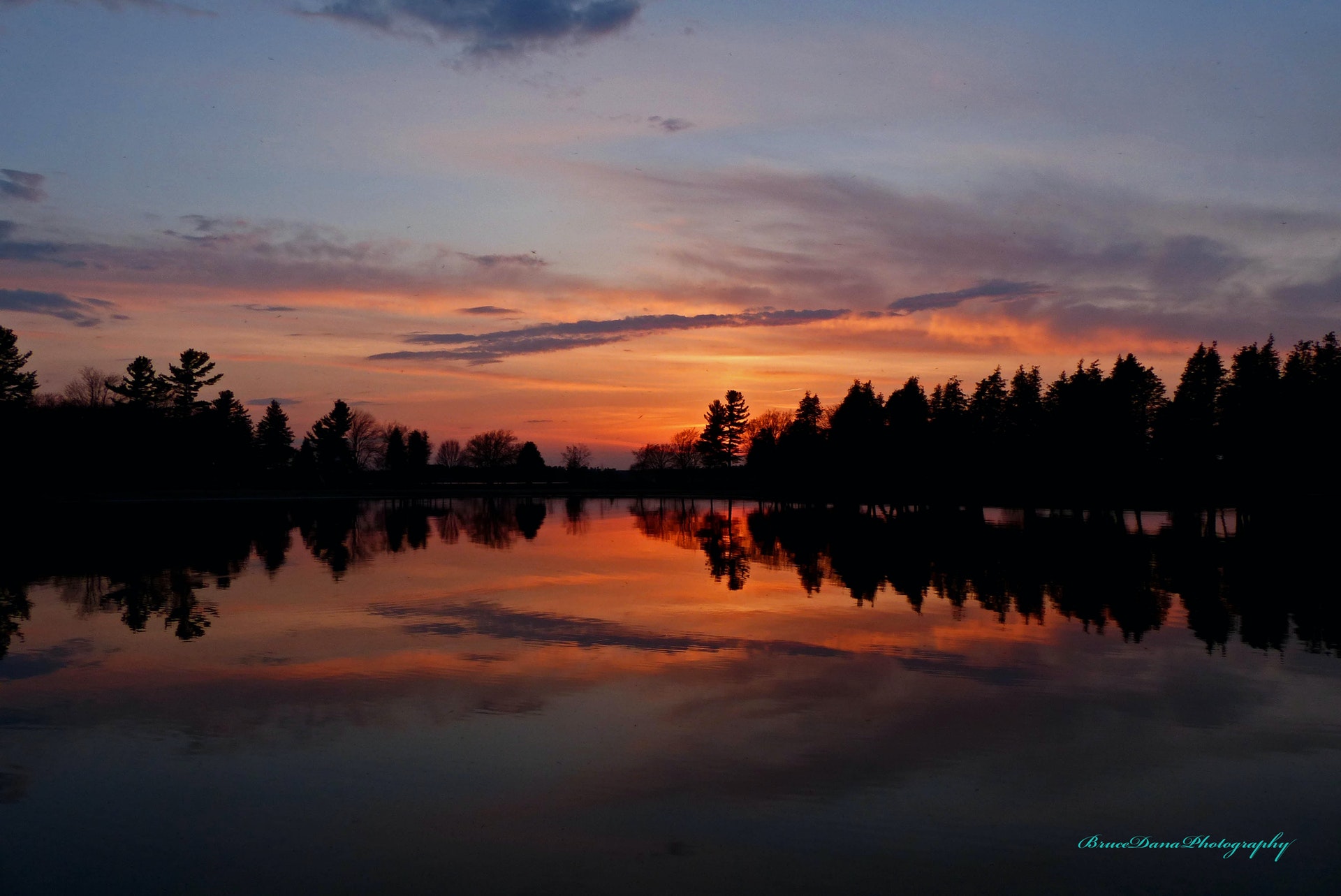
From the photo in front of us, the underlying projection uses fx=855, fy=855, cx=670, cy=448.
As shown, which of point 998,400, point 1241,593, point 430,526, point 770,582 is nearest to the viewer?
point 1241,593

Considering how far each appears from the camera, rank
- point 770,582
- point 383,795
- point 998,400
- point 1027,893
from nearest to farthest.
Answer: point 1027,893 < point 383,795 < point 770,582 < point 998,400

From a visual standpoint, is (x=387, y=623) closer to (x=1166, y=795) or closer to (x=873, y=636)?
(x=873, y=636)

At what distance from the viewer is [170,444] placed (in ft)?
339

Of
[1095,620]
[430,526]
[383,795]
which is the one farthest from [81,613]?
[430,526]

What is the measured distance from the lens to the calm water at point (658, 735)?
322 inches

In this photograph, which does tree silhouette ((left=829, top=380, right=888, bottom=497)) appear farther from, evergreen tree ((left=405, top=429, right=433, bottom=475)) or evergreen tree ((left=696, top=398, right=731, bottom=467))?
evergreen tree ((left=405, top=429, right=433, bottom=475))

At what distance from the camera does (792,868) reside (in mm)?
8031

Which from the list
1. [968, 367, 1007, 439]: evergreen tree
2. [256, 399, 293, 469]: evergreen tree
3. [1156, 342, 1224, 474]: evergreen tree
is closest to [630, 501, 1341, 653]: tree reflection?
[1156, 342, 1224, 474]: evergreen tree

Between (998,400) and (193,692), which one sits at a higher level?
(998,400)

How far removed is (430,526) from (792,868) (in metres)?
49.5

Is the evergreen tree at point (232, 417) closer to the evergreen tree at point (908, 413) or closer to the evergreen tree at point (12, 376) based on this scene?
the evergreen tree at point (12, 376)

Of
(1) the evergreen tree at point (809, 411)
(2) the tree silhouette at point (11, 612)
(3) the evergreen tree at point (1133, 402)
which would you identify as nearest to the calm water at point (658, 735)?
(2) the tree silhouette at point (11, 612)

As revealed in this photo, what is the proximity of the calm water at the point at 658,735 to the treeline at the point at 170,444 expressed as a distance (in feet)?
218

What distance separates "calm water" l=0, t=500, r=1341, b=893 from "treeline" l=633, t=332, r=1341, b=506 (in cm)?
5014
